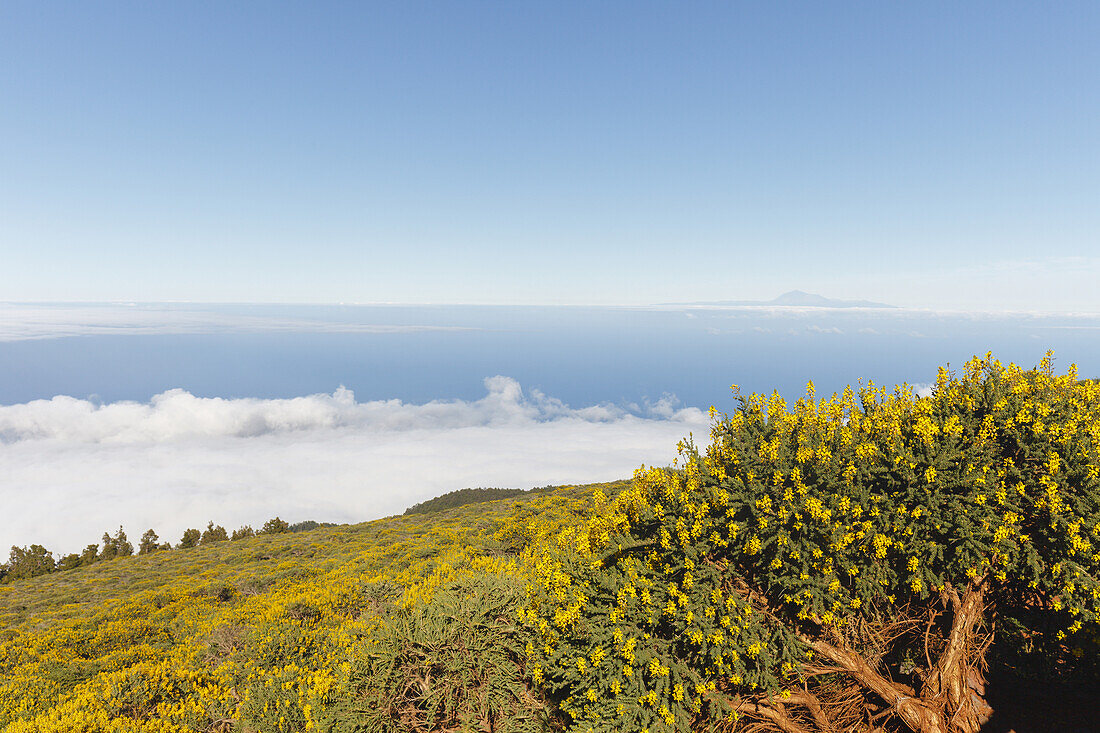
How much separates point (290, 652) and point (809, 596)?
649 inches

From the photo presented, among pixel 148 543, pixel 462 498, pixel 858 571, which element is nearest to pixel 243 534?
pixel 148 543

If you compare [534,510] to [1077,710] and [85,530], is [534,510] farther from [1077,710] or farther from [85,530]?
[85,530]

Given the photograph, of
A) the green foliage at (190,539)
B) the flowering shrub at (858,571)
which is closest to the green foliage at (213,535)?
the green foliage at (190,539)

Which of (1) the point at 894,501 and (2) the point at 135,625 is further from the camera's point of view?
(2) the point at 135,625

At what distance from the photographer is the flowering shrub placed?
771 centimetres

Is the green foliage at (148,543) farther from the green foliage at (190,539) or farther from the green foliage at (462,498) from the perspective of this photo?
the green foliage at (462,498)

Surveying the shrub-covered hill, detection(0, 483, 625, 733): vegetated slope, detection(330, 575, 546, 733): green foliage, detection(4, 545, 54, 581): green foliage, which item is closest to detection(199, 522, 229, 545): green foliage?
detection(4, 545, 54, 581): green foliage

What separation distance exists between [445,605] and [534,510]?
1873cm

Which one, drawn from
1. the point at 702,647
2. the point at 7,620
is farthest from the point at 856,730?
the point at 7,620

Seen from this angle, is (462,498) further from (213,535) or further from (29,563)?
(29,563)

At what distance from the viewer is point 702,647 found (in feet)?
26.5

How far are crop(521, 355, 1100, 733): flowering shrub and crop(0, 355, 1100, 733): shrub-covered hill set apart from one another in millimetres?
43

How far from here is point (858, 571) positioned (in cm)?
814

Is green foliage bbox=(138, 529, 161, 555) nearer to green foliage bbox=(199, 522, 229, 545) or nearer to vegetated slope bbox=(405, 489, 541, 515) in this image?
green foliage bbox=(199, 522, 229, 545)
